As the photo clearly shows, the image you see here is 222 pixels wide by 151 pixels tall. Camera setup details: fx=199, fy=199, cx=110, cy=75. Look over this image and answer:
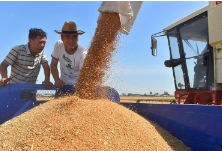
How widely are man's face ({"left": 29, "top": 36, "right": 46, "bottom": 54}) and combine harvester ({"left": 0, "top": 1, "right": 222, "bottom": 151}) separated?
65 centimetres

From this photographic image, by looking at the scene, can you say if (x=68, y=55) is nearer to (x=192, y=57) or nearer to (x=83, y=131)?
(x=83, y=131)

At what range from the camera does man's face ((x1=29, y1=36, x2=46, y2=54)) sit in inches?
129

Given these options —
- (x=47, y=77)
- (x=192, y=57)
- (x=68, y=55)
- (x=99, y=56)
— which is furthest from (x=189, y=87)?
(x=47, y=77)

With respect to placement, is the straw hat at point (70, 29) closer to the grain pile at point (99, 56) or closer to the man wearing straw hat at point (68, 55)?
the man wearing straw hat at point (68, 55)

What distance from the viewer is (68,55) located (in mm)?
3232

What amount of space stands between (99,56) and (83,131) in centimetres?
129

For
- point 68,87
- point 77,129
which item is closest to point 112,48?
point 68,87

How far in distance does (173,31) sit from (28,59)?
3108 millimetres

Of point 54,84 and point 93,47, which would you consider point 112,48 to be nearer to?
point 93,47

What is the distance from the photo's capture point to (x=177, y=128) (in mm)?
2131

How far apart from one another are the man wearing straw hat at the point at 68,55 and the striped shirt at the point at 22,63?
0.36 m

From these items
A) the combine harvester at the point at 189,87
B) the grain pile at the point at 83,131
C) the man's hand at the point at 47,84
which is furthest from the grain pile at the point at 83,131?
the man's hand at the point at 47,84

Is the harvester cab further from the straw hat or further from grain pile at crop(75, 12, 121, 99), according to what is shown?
the straw hat

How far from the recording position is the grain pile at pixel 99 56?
9.14ft
